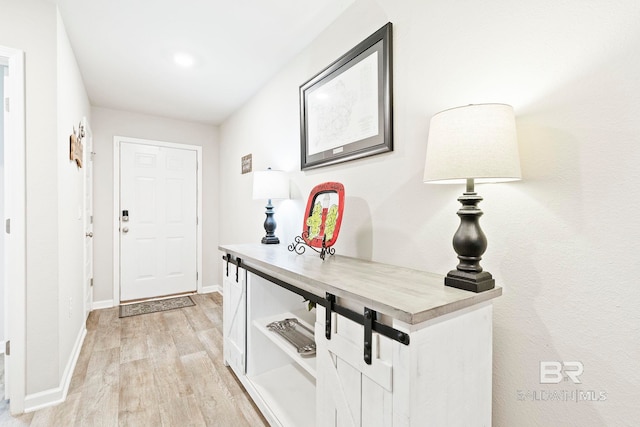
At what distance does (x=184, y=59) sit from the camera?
2.49 metres

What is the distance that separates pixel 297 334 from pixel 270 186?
116 centimetres

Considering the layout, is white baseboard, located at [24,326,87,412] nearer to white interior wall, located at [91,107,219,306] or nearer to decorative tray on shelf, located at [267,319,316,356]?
decorative tray on shelf, located at [267,319,316,356]

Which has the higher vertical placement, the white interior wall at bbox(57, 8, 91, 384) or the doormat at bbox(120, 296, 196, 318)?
the white interior wall at bbox(57, 8, 91, 384)

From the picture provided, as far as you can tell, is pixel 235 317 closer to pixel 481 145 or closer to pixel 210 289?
pixel 481 145

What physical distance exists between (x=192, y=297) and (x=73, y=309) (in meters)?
1.74

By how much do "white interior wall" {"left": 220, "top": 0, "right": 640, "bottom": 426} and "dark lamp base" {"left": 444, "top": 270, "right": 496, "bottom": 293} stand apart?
0.15 metres

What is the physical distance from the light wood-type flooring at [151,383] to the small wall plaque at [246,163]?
169 cm

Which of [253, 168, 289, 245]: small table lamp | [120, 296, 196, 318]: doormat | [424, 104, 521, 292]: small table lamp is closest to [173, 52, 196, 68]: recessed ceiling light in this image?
[253, 168, 289, 245]: small table lamp

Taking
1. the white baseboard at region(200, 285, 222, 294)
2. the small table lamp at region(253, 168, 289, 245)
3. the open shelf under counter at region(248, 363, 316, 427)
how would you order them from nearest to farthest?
the open shelf under counter at region(248, 363, 316, 427) → the small table lamp at region(253, 168, 289, 245) → the white baseboard at region(200, 285, 222, 294)

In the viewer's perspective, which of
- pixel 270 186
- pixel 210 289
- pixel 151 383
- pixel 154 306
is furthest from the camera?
pixel 210 289

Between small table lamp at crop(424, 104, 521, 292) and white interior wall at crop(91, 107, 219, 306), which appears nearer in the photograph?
small table lamp at crop(424, 104, 521, 292)

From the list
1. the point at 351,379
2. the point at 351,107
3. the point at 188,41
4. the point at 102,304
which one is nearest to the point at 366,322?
the point at 351,379

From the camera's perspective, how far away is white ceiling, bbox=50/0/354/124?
6.21 feet

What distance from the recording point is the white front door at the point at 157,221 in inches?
151
